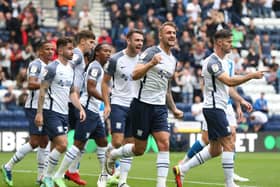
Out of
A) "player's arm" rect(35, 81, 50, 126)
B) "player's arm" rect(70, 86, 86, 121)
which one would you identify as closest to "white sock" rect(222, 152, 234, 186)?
"player's arm" rect(70, 86, 86, 121)

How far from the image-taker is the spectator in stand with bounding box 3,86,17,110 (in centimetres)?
2756

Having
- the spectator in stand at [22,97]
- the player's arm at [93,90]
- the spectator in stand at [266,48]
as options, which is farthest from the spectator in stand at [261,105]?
the player's arm at [93,90]

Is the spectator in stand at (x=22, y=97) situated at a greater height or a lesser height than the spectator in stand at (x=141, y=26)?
lesser

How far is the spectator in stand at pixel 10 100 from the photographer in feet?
90.4

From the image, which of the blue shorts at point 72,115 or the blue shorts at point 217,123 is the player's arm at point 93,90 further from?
the blue shorts at point 217,123

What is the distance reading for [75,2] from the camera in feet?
114

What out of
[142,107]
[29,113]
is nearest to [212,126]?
[142,107]

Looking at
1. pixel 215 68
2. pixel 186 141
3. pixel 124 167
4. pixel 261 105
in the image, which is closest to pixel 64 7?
pixel 261 105

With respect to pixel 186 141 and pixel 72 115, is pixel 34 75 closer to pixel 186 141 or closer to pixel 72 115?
pixel 72 115

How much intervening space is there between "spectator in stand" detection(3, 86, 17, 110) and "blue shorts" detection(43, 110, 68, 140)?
13.3 meters

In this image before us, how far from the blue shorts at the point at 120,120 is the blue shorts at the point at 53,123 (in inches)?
42.2

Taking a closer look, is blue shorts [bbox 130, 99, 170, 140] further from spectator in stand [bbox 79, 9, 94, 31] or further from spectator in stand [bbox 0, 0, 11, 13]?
spectator in stand [bbox 0, 0, 11, 13]

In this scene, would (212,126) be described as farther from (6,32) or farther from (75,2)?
(75,2)

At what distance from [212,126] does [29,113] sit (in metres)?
3.46
